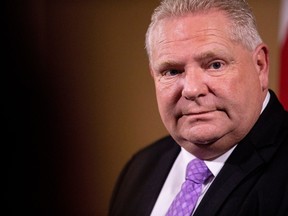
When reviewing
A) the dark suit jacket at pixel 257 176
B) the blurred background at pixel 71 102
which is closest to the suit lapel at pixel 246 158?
the dark suit jacket at pixel 257 176

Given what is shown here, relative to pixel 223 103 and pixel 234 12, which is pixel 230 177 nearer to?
pixel 223 103

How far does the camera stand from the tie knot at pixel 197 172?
34.5 inches

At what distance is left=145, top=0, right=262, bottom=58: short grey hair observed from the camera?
0.79 meters

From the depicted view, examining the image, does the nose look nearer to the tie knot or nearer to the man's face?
the man's face

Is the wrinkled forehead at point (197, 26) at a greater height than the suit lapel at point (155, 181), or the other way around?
the wrinkled forehead at point (197, 26)

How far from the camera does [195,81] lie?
796 mm

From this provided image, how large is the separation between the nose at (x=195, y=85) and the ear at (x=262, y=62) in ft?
0.38

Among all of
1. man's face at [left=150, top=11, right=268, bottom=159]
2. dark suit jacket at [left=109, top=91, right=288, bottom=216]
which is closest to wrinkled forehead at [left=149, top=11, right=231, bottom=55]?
man's face at [left=150, top=11, right=268, bottom=159]

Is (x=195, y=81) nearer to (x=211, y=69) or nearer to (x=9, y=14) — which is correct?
(x=211, y=69)

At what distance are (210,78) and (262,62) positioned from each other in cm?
12

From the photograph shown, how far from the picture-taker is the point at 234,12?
0.80 m

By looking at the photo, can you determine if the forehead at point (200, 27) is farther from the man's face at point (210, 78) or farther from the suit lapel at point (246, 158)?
the suit lapel at point (246, 158)

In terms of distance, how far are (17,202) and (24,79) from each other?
34 centimetres

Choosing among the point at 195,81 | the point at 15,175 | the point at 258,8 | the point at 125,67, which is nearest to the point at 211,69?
the point at 195,81
